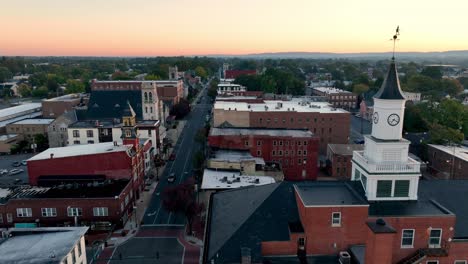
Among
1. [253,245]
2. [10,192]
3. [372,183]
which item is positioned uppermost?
[372,183]

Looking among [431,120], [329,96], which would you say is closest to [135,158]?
[431,120]

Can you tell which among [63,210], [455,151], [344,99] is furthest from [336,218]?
[344,99]

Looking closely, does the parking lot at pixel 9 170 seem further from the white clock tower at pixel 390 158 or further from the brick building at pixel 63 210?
the white clock tower at pixel 390 158

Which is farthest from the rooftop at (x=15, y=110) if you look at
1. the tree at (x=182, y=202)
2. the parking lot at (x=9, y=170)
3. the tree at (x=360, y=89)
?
the tree at (x=360, y=89)

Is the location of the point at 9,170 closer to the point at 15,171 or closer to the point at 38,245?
the point at 15,171

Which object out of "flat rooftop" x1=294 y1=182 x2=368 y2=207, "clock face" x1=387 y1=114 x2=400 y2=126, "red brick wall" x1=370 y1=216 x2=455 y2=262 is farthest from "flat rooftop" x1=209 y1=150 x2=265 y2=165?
"red brick wall" x1=370 y1=216 x2=455 y2=262

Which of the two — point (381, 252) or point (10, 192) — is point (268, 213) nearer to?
point (381, 252)

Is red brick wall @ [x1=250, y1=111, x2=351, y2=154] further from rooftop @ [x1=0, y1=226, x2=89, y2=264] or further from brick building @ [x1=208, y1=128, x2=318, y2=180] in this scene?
rooftop @ [x1=0, y1=226, x2=89, y2=264]
